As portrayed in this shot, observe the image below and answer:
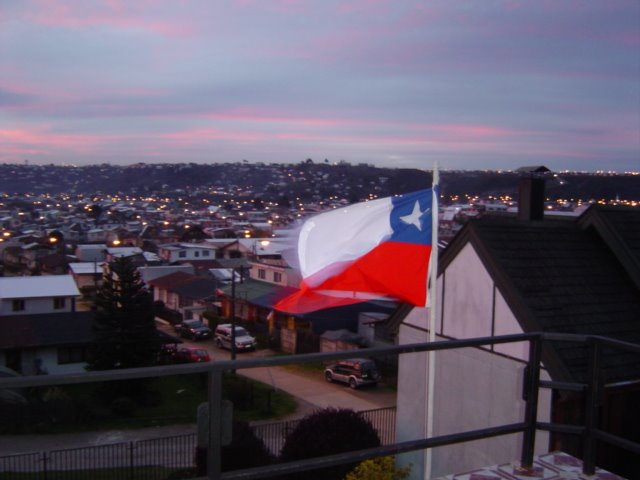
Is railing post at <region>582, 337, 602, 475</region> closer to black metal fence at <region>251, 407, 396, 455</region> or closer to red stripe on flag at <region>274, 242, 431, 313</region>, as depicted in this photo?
red stripe on flag at <region>274, 242, 431, 313</region>

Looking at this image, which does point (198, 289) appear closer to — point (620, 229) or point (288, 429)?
point (288, 429)

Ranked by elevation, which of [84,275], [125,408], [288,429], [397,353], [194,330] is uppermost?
[397,353]

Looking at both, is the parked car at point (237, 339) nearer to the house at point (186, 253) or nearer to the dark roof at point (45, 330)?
the dark roof at point (45, 330)

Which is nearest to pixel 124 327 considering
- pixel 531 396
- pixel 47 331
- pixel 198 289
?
pixel 47 331

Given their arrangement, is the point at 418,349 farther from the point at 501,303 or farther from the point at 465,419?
the point at 465,419

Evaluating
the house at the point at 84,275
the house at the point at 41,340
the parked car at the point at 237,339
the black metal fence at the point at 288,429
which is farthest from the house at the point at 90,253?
the black metal fence at the point at 288,429
